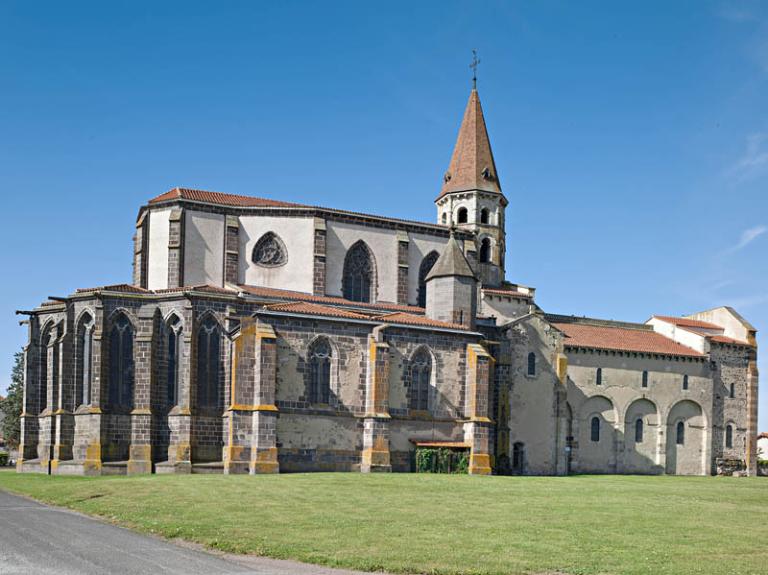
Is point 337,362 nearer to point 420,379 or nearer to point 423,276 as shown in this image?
point 420,379

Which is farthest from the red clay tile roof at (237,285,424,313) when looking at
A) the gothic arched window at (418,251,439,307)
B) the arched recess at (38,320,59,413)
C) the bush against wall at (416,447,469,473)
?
the arched recess at (38,320,59,413)

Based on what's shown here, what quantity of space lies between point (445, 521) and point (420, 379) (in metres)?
25.2

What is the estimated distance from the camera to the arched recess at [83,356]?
49.0 m

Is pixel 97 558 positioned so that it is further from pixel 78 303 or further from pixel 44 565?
pixel 78 303

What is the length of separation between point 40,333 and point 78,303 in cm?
481

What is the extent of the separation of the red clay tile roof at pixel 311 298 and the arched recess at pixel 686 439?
71.8ft

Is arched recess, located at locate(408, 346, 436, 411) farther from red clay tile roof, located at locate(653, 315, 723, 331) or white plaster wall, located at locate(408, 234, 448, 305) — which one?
red clay tile roof, located at locate(653, 315, 723, 331)

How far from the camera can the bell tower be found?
6550cm

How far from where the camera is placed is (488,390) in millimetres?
51375

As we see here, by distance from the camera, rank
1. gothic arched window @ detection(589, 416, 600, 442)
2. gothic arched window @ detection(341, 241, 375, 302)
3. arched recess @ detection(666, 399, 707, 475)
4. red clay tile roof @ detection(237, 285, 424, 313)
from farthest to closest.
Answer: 1. arched recess @ detection(666, 399, 707, 475)
2. gothic arched window @ detection(589, 416, 600, 442)
3. gothic arched window @ detection(341, 241, 375, 302)
4. red clay tile roof @ detection(237, 285, 424, 313)

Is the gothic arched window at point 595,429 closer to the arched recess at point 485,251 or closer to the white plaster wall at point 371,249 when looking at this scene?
the arched recess at point 485,251

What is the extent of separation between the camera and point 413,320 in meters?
51.2

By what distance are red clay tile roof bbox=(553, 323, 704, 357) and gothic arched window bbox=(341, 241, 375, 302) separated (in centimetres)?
1449

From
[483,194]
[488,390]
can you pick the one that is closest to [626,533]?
[488,390]
